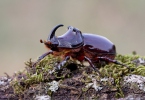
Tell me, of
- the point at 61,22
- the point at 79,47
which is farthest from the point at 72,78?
the point at 61,22

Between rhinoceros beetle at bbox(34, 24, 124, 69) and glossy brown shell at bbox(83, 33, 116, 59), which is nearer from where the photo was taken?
rhinoceros beetle at bbox(34, 24, 124, 69)

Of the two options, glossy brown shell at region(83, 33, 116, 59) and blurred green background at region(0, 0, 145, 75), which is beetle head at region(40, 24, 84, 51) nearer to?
glossy brown shell at region(83, 33, 116, 59)

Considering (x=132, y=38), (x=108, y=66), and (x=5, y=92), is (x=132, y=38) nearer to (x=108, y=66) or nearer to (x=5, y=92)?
(x=108, y=66)

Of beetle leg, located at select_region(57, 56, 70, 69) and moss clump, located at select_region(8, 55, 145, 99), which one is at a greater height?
beetle leg, located at select_region(57, 56, 70, 69)

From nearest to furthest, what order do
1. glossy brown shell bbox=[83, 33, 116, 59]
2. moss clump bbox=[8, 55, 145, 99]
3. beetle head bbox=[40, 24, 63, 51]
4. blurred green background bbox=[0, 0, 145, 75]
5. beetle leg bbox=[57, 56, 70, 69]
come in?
moss clump bbox=[8, 55, 145, 99] < beetle leg bbox=[57, 56, 70, 69] < beetle head bbox=[40, 24, 63, 51] < glossy brown shell bbox=[83, 33, 116, 59] < blurred green background bbox=[0, 0, 145, 75]

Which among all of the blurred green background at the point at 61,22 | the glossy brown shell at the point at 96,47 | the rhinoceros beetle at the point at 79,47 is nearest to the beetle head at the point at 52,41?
the rhinoceros beetle at the point at 79,47

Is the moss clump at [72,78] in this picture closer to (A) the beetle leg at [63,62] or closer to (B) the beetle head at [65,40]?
(A) the beetle leg at [63,62]

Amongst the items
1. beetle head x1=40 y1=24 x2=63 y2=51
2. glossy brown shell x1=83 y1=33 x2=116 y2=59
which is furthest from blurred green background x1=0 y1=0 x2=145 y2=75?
beetle head x1=40 y1=24 x2=63 y2=51
